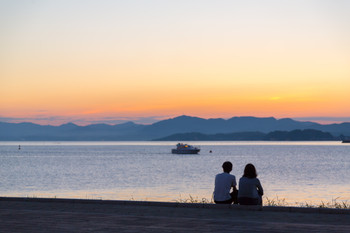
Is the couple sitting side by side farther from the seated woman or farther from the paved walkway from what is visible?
the paved walkway

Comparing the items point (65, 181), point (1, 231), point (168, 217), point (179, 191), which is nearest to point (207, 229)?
point (168, 217)

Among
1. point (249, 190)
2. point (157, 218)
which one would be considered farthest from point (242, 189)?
point (157, 218)

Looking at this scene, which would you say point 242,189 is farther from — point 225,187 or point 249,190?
point 225,187

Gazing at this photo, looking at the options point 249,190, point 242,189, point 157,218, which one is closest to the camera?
point 157,218

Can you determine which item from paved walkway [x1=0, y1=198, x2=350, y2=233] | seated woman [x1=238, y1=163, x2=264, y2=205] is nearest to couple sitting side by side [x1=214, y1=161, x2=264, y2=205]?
seated woman [x1=238, y1=163, x2=264, y2=205]

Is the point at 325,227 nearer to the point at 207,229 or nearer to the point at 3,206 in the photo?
the point at 207,229

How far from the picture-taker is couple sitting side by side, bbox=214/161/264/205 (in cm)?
1642

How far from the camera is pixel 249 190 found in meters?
16.4

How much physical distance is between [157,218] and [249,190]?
10.9 ft

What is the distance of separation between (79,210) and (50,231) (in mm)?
4275

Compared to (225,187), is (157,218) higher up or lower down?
lower down

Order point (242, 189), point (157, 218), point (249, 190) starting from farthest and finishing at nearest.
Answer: point (242, 189) → point (249, 190) → point (157, 218)

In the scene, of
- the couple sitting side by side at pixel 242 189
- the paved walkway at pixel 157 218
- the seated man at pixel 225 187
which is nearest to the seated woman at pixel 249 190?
the couple sitting side by side at pixel 242 189

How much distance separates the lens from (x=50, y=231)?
12125 mm
